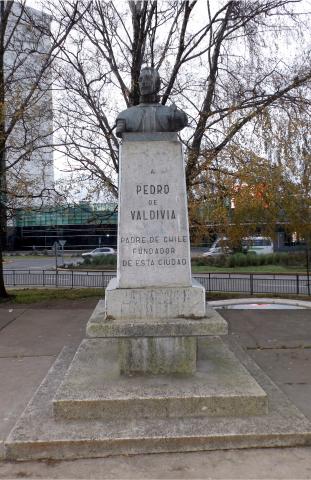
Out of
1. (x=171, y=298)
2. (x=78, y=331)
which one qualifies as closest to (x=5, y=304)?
(x=78, y=331)

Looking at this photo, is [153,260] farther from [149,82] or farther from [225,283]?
[225,283]

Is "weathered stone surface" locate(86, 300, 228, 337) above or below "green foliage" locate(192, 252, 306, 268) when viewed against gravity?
above

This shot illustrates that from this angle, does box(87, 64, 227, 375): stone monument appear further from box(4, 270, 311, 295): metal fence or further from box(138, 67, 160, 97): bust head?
box(4, 270, 311, 295): metal fence

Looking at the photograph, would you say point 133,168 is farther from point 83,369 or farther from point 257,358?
point 257,358

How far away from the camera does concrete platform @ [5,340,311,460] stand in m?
3.60

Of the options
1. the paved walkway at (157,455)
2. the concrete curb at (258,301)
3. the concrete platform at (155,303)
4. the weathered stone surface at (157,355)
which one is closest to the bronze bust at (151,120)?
the concrete platform at (155,303)

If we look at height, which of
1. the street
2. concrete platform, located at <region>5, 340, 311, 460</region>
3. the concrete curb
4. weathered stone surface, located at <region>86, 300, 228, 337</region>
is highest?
weathered stone surface, located at <region>86, 300, 228, 337</region>

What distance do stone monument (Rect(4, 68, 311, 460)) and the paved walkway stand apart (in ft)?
0.50

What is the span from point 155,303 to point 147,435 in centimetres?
138

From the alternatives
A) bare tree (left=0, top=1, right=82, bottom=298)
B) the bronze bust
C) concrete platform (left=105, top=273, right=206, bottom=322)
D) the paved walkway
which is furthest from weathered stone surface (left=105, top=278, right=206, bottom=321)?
bare tree (left=0, top=1, right=82, bottom=298)

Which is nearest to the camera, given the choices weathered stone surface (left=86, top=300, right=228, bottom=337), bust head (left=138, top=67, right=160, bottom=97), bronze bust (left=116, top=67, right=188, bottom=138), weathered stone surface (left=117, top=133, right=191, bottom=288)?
weathered stone surface (left=86, top=300, right=228, bottom=337)

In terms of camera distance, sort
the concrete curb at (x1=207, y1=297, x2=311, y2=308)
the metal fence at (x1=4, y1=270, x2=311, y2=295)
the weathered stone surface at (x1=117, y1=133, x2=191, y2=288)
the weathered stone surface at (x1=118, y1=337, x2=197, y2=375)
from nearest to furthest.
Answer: the weathered stone surface at (x1=118, y1=337, x2=197, y2=375)
the weathered stone surface at (x1=117, y1=133, x2=191, y2=288)
the concrete curb at (x1=207, y1=297, x2=311, y2=308)
the metal fence at (x1=4, y1=270, x2=311, y2=295)

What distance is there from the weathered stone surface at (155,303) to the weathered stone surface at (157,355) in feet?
0.82

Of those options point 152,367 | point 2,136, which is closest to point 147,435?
point 152,367
